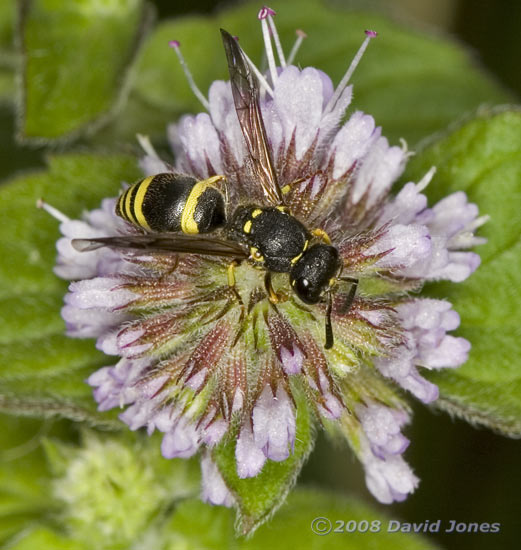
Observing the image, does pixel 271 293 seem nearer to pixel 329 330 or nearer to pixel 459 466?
pixel 329 330

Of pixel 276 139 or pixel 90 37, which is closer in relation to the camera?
pixel 276 139

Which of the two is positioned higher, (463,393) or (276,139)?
(276,139)

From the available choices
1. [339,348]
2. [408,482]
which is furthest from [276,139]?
[408,482]

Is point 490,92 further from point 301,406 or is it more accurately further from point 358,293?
point 301,406

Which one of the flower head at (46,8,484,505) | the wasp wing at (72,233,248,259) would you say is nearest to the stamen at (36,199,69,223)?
the flower head at (46,8,484,505)

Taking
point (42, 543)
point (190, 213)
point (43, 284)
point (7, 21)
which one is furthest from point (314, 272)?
point (7, 21)

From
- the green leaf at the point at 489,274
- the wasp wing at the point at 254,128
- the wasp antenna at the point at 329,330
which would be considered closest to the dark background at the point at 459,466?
the green leaf at the point at 489,274

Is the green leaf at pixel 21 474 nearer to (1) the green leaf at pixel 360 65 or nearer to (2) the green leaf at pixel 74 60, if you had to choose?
(2) the green leaf at pixel 74 60
